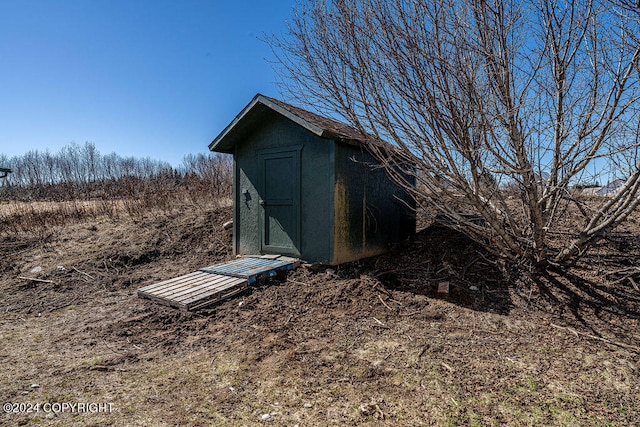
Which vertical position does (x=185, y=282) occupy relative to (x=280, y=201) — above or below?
below

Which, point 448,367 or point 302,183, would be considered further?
point 302,183

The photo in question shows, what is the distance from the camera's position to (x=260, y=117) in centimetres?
627

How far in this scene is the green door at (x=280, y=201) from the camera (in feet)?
19.4

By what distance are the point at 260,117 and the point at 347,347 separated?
4.52 metres

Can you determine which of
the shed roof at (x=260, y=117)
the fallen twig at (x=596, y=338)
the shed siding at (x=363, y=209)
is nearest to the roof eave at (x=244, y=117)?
the shed roof at (x=260, y=117)

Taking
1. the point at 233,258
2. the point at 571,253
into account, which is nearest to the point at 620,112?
the point at 571,253

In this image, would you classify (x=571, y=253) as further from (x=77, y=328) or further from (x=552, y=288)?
(x=77, y=328)

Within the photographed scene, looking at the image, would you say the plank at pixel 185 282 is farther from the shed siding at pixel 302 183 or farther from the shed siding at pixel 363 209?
the shed siding at pixel 363 209

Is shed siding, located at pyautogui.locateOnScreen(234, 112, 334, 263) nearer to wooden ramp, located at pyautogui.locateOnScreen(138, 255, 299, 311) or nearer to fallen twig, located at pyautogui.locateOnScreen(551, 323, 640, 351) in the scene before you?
wooden ramp, located at pyautogui.locateOnScreen(138, 255, 299, 311)

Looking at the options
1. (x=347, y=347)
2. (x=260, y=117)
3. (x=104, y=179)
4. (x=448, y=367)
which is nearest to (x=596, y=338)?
(x=448, y=367)

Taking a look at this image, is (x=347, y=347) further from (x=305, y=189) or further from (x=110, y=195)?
(x=110, y=195)

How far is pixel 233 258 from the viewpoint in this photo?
678cm

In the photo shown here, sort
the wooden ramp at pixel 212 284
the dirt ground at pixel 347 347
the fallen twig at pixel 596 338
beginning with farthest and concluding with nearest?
the wooden ramp at pixel 212 284 → the fallen twig at pixel 596 338 → the dirt ground at pixel 347 347

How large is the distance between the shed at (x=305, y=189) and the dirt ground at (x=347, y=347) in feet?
1.78
